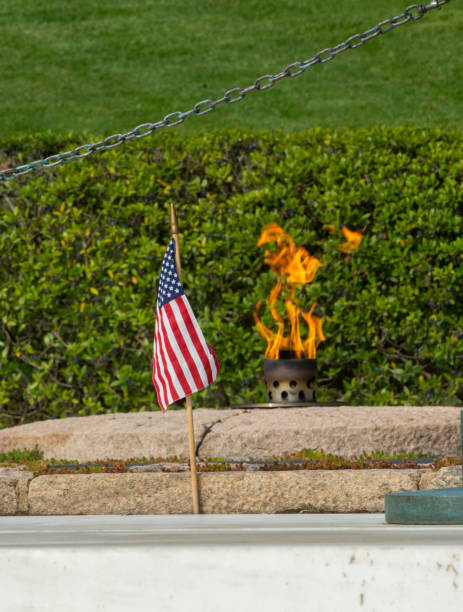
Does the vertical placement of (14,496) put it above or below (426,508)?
below

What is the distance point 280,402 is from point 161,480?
187cm

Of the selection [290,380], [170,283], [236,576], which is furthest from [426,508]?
[290,380]

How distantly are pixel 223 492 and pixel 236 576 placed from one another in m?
2.87

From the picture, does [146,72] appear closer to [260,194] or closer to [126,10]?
[126,10]

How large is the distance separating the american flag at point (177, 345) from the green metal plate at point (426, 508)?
2.11 m

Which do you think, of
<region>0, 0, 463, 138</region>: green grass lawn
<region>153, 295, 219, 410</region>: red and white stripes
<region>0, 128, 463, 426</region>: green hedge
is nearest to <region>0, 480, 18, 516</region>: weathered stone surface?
<region>153, 295, 219, 410</region>: red and white stripes

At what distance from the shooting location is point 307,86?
16766 mm

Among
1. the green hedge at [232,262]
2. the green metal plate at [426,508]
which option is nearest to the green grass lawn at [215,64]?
the green hedge at [232,262]

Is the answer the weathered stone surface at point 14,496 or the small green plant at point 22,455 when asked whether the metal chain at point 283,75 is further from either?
the small green plant at point 22,455

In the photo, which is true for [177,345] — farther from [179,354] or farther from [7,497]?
[7,497]

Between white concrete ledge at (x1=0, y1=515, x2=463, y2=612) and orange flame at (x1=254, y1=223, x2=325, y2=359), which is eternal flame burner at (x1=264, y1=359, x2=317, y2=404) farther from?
white concrete ledge at (x1=0, y1=515, x2=463, y2=612)

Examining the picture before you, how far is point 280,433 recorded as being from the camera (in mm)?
6895

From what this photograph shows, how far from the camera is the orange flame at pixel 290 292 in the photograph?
25.8 ft

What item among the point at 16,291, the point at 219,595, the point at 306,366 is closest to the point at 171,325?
the point at 306,366
